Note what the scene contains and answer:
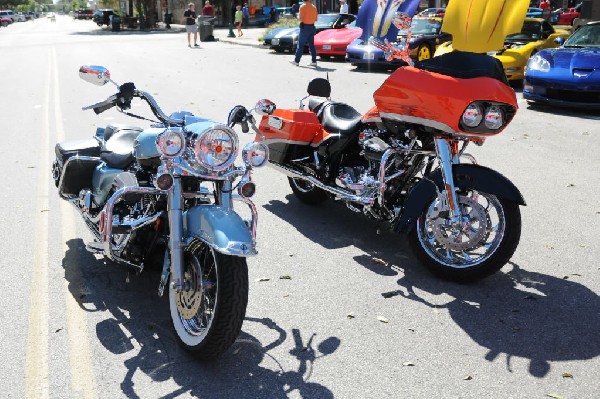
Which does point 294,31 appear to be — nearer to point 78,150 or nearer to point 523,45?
point 523,45

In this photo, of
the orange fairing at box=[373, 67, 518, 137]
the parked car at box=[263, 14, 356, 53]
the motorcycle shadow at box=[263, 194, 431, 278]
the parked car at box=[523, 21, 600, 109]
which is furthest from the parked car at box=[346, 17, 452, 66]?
the orange fairing at box=[373, 67, 518, 137]

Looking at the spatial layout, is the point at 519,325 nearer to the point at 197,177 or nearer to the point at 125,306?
the point at 197,177

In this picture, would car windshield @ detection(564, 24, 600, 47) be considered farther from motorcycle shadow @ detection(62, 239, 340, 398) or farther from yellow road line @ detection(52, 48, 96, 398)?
motorcycle shadow @ detection(62, 239, 340, 398)

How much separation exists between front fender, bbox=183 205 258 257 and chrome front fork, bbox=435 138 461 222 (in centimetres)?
174

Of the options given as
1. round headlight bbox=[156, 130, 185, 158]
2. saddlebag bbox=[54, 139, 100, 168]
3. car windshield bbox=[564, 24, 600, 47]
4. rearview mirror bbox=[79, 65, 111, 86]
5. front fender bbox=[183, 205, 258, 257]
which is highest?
car windshield bbox=[564, 24, 600, 47]

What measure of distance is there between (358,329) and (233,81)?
12.9m

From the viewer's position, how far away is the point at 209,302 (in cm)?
367

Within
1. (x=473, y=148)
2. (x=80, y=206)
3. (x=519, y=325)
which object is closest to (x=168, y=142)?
(x=80, y=206)

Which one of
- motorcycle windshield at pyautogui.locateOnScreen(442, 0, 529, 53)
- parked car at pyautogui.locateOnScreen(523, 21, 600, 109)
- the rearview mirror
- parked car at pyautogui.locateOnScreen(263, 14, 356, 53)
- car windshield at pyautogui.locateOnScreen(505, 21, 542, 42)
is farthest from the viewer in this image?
parked car at pyautogui.locateOnScreen(263, 14, 356, 53)

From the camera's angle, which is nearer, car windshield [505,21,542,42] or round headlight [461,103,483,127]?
round headlight [461,103,483,127]

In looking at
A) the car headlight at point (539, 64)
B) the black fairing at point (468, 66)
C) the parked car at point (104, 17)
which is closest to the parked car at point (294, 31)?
the car headlight at point (539, 64)

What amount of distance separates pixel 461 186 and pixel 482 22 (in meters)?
1.14

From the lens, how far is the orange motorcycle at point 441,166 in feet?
14.8

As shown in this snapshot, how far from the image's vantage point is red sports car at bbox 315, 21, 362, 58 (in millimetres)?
20469
